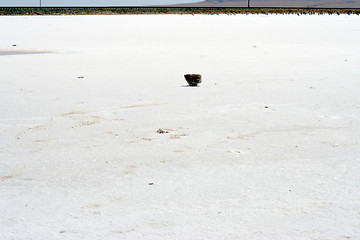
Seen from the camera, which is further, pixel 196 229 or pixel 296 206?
pixel 296 206

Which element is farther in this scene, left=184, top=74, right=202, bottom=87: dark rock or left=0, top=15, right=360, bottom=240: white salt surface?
left=184, top=74, right=202, bottom=87: dark rock

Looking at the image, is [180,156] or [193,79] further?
[193,79]

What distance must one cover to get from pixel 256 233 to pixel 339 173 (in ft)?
3.52

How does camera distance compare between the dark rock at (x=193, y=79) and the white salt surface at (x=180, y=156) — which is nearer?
the white salt surface at (x=180, y=156)

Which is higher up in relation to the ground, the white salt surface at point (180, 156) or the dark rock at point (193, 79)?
the dark rock at point (193, 79)

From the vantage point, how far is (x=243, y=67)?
8.64m

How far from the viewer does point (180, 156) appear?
12.5 ft

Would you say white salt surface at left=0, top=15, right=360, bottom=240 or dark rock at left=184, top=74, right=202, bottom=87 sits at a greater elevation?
dark rock at left=184, top=74, right=202, bottom=87

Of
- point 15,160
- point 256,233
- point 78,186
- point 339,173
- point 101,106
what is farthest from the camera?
point 101,106

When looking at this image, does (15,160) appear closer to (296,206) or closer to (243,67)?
(296,206)

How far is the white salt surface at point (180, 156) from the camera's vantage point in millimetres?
2730

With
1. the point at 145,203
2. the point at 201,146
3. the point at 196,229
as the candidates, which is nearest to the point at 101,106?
the point at 201,146

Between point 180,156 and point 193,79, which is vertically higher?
point 193,79

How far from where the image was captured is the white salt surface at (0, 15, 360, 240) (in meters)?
2.73
